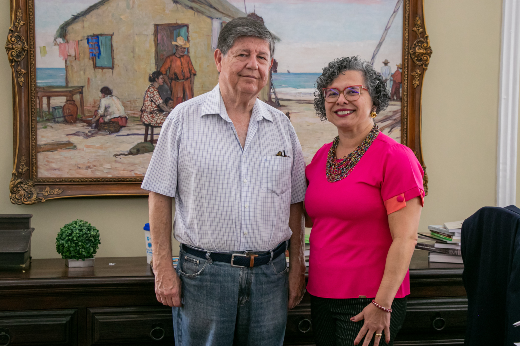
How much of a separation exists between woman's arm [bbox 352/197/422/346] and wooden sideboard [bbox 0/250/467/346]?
Result: 53 cm

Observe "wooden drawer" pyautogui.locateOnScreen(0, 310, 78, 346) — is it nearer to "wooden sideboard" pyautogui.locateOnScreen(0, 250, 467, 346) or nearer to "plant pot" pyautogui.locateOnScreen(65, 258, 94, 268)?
"wooden sideboard" pyautogui.locateOnScreen(0, 250, 467, 346)

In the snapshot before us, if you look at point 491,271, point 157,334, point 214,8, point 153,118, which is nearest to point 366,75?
point 491,271

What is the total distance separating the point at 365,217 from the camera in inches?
59.7

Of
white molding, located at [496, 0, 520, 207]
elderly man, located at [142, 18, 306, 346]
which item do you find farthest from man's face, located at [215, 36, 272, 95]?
white molding, located at [496, 0, 520, 207]

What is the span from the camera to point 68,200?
2299 mm

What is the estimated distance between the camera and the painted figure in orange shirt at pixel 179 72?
2.28 m

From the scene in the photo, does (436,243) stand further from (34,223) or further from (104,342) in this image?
(34,223)

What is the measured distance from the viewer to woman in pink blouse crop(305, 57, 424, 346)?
4.83 ft

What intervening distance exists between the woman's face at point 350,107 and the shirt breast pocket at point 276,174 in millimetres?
248

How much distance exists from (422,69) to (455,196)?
0.74 m

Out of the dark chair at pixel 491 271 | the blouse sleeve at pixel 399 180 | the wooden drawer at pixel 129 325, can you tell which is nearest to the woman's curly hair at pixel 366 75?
the blouse sleeve at pixel 399 180

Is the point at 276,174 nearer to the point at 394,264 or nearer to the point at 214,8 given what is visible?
the point at 394,264

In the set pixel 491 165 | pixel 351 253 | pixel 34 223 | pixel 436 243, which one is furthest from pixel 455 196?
pixel 34 223

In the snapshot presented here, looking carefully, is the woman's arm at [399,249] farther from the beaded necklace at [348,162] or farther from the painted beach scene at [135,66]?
the painted beach scene at [135,66]
